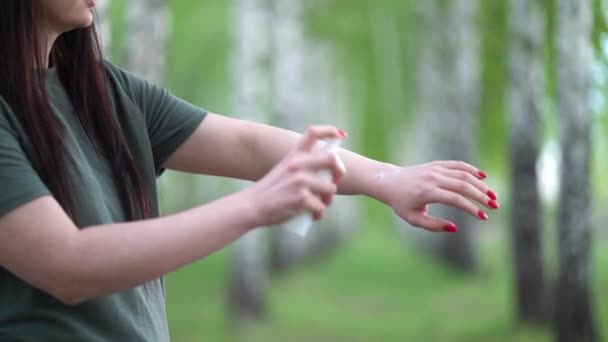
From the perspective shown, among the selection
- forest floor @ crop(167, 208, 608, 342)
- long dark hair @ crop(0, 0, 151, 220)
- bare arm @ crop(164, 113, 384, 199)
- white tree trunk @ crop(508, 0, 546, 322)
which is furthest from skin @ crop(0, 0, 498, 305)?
white tree trunk @ crop(508, 0, 546, 322)

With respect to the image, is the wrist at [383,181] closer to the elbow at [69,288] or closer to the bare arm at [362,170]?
the bare arm at [362,170]

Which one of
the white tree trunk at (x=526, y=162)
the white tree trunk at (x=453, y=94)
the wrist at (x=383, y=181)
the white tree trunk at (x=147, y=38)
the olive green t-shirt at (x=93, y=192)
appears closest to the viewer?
the olive green t-shirt at (x=93, y=192)

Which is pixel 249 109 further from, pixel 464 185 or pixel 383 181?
pixel 464 185

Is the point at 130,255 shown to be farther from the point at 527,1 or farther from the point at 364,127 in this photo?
the point at 364,127

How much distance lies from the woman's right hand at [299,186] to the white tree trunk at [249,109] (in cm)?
1053

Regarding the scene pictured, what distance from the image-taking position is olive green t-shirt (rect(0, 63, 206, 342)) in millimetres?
1747

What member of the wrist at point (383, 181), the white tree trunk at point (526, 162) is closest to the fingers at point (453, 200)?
the wrist at point (383, 181)

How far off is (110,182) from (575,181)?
20.2ft

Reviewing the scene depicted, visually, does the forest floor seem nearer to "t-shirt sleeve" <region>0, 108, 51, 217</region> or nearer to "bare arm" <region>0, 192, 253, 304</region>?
"bare arm" <region>0, 192, 253, 304</region>

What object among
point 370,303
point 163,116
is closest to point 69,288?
point 163,116

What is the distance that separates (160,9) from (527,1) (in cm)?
407

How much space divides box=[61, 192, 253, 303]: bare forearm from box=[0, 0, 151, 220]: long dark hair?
0.20 metres

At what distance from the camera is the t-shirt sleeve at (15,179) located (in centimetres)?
168

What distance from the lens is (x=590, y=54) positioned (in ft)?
25.4
